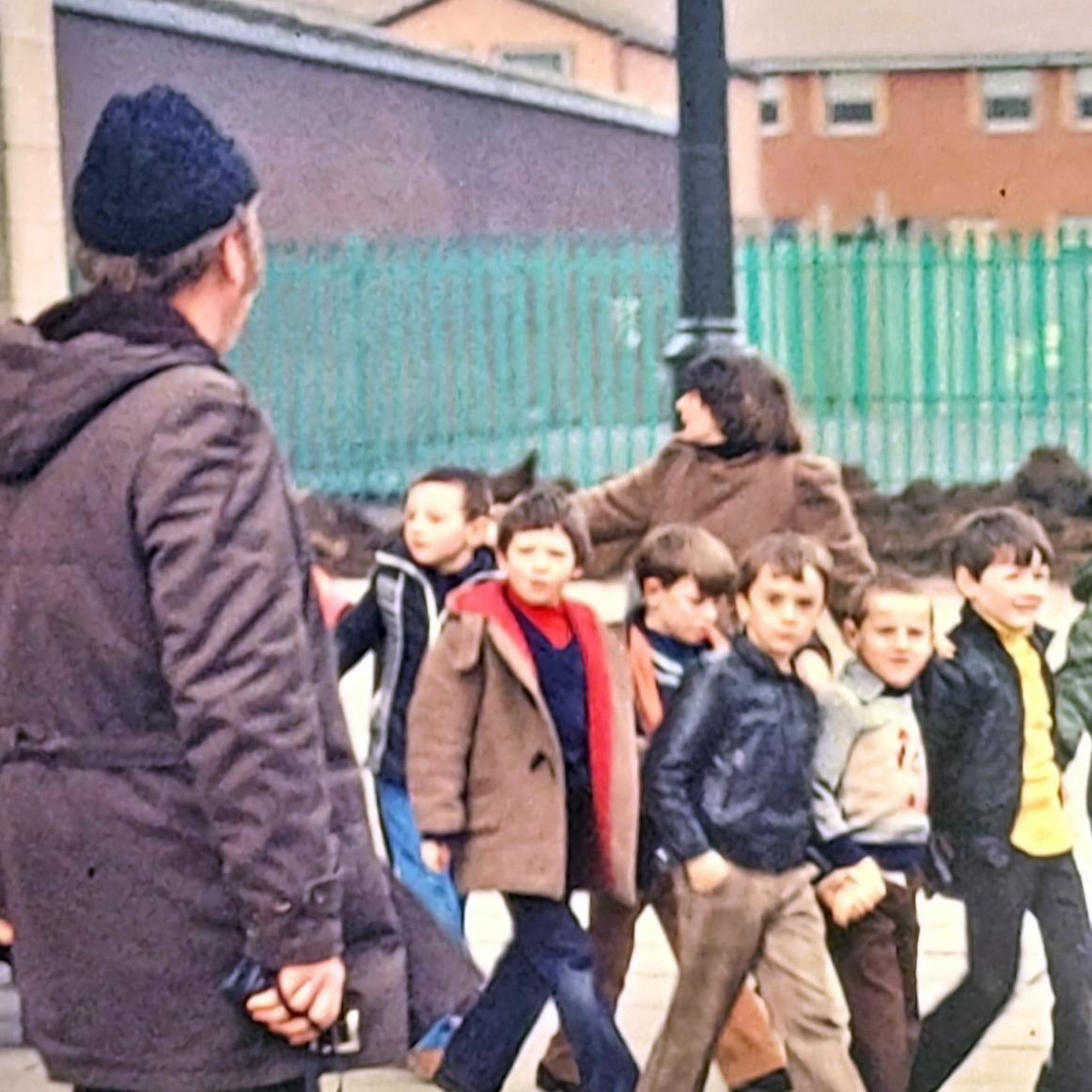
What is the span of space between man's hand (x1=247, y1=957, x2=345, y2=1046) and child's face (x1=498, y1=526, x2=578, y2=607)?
89cm

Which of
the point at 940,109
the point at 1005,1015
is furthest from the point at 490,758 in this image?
the point at 940,109

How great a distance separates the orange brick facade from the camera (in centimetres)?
335

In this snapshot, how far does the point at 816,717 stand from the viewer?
3.38 metres

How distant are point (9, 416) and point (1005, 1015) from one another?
1.82 m

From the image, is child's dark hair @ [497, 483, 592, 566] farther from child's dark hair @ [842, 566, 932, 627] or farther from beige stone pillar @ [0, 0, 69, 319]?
beige stone pillar @ [0, 0, 69, 319]

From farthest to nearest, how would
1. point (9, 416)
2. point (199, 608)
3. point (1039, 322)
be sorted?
point (1039, 322) → point (9, 416) → point (199, 608)

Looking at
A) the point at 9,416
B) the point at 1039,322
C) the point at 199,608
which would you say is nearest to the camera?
the point at 199,608

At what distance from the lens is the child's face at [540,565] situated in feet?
11.1

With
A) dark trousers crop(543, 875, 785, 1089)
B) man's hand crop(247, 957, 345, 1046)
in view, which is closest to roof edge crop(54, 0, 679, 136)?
dark trousers crop(543, 875, 785, 1089)

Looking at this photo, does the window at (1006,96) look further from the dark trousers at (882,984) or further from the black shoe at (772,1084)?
the black shoe at (772,1084)

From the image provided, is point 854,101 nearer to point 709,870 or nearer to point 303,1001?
point 709,870

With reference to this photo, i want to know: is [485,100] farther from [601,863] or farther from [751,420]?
[601,863]

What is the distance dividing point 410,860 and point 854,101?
135cm

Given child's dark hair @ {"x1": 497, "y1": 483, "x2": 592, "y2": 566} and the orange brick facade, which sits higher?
the orange brick facade
